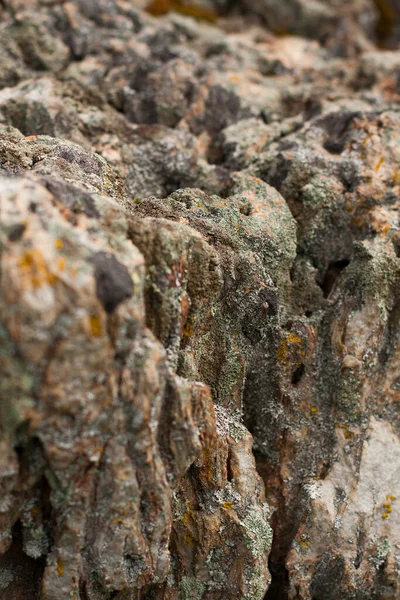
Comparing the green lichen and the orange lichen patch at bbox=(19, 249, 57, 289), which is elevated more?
the orange lichen patch at bbox=(19, 249, 57, 289)

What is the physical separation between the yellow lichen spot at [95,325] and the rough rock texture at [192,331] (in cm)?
3

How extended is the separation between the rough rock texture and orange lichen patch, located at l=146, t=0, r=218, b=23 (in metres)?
9.08

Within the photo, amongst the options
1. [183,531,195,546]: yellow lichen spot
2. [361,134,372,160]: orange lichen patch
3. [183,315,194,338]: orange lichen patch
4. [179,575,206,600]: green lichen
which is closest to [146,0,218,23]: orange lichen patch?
[361,134,372,160]: orange lichen patch

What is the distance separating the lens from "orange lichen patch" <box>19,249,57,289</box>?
8.41 meters

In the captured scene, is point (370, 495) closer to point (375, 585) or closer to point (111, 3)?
point (375, 585)

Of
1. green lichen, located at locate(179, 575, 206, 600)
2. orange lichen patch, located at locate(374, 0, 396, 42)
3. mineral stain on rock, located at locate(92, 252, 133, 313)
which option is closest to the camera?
mineral stain on rock, located at locate(92, 252, 133, 313)

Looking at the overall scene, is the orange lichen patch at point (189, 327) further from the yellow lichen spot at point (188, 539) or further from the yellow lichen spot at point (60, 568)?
the yellow lichen spot at point (60, 568)

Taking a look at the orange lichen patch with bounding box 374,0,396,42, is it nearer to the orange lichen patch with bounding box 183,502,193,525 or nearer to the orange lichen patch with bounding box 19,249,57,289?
the orange lichen patch with bounding box 183,502,193,525

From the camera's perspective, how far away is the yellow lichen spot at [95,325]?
8.89 meters

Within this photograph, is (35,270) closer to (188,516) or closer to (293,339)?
(188,516)

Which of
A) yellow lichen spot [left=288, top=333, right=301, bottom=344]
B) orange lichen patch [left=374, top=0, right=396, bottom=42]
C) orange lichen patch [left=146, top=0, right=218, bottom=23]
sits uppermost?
orange lichen patch [left=374, top=0, right=396, bottom=42]

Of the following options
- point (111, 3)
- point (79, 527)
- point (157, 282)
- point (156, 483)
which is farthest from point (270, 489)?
point (111, 3)

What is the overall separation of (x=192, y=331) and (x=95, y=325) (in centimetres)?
365

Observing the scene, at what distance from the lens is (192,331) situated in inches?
479
